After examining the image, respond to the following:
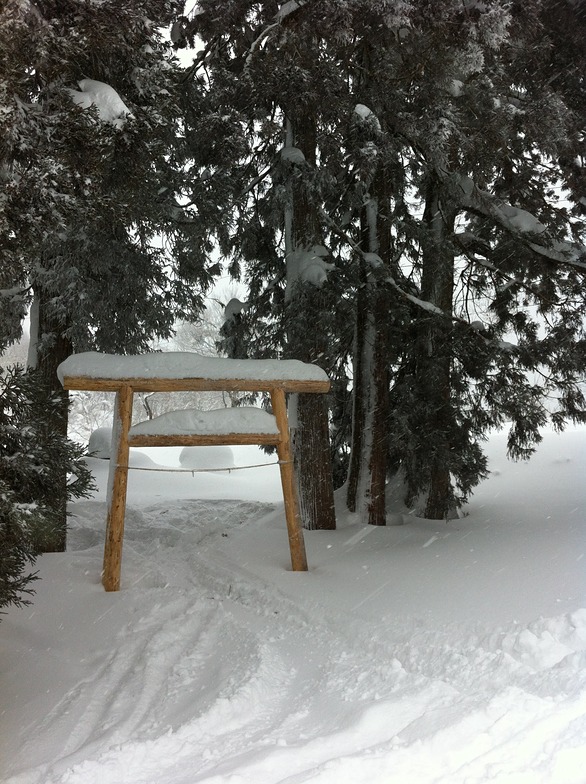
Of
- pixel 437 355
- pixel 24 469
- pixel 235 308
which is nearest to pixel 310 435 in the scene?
pixel 437 355

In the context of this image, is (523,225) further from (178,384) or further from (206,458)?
(206,458)

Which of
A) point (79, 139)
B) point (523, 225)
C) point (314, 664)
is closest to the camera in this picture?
point (314, 664)

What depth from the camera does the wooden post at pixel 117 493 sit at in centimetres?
655

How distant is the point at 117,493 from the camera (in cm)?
660

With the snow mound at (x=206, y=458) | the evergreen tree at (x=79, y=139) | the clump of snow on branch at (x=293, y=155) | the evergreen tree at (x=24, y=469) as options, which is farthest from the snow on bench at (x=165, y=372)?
the snow mound at (x=206, y=458)

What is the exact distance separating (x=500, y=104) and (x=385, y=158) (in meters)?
1.31

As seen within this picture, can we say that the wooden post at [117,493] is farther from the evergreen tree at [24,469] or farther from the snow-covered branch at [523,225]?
the snow-covered branch at [523,225]

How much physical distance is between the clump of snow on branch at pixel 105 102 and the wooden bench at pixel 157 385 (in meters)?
2.15

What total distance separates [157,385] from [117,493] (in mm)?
1108

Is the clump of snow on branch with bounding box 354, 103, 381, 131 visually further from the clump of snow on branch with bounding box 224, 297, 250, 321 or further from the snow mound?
the snow mound

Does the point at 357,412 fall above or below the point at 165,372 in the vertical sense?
below

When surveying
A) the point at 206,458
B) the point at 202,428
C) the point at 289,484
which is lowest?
the point at 206,458

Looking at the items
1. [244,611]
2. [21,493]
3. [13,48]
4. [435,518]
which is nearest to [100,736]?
[21,493]

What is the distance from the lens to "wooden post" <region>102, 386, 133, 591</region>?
6.55 metres
